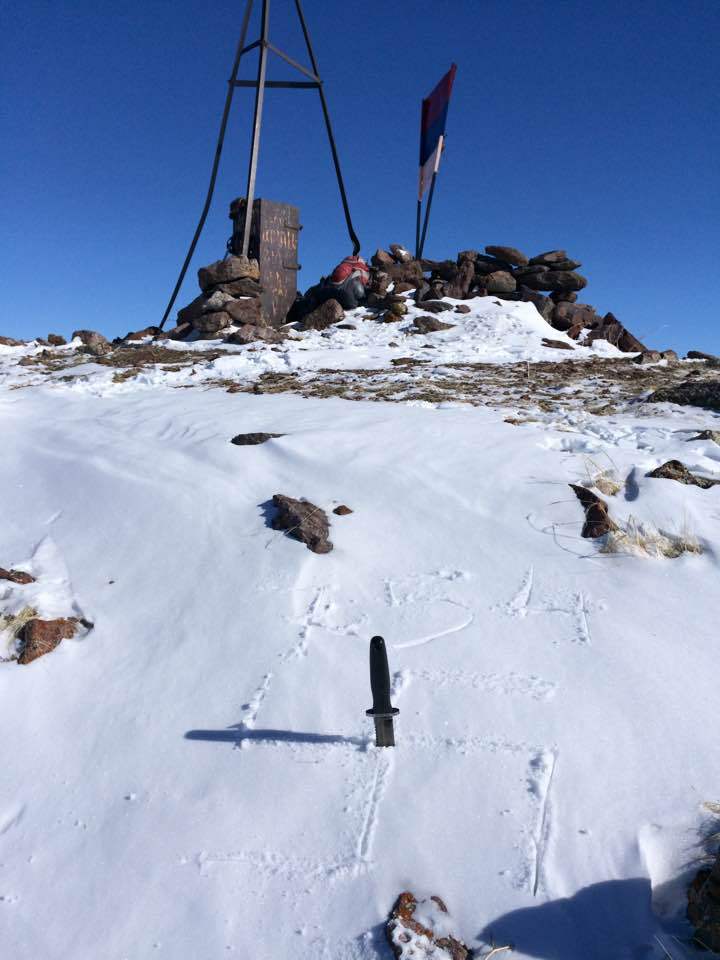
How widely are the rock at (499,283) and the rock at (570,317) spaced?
4.55 ft

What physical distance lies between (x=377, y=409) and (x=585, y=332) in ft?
28.4

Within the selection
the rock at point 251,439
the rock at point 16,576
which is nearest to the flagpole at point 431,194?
the rock at point 251,439

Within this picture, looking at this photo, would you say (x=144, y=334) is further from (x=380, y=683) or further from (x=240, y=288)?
(x=380, y=683)

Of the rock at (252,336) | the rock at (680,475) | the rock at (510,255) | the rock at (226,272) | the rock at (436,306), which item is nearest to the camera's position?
the rock at (680,475)

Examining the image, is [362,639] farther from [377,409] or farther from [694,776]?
[377,409]

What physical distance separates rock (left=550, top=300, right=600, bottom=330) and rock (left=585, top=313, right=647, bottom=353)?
0.47 meters

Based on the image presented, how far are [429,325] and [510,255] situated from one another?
5.05 m

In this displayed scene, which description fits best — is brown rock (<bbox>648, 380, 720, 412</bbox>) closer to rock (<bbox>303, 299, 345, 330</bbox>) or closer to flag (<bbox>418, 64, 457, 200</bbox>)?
rock (<bbox>303, 299, 345, 330</bbox>)

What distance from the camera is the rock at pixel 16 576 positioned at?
10.7 feet

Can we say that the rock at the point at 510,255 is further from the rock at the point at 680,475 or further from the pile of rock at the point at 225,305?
the rock at the point at 680,475

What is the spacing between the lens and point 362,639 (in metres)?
2.72

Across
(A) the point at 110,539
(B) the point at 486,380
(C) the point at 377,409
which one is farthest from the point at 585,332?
(A) the point at 110,539

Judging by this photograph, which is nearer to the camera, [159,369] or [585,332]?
[159,369]

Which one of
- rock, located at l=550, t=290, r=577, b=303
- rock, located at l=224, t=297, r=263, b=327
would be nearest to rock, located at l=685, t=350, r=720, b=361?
rock, located at l=550, t=290, r=577, b=303
